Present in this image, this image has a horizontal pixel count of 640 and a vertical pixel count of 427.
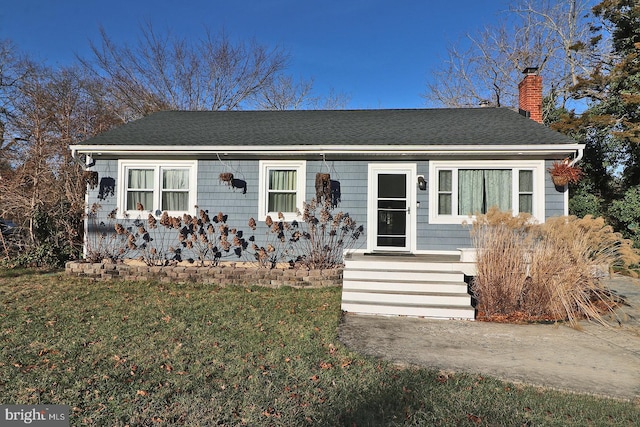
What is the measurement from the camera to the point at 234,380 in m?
3.13

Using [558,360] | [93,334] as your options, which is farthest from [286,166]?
[558,360]

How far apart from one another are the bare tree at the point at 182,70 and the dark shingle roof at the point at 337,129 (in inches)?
407

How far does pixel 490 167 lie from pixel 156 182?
760 centimetres

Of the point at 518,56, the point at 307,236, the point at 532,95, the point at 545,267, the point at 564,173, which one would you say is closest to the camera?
the point at 545,267

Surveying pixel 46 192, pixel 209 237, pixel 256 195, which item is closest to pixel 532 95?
pixel 256 195

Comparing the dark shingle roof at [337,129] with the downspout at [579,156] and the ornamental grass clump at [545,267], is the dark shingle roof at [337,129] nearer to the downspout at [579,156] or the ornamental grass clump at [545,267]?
the downspout at [579,156]

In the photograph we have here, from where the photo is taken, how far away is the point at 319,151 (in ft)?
26.1

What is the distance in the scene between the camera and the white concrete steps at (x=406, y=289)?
5.56 metres

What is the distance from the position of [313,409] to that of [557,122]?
13.8 m

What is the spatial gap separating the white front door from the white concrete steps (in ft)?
5.18

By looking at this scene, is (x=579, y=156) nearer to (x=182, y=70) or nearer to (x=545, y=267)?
(x=545, y=267)

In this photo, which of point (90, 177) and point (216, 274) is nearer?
point (216, 274)

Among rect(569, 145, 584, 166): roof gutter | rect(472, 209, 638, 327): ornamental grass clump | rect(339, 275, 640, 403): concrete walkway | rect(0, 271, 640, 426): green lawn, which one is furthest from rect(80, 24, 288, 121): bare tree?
rect(339, 275, 640, 403): concrete walkway

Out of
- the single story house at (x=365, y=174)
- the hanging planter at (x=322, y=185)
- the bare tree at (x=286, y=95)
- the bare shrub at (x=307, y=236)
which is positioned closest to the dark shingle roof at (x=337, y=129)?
the single story house at (x=365, y=174)
